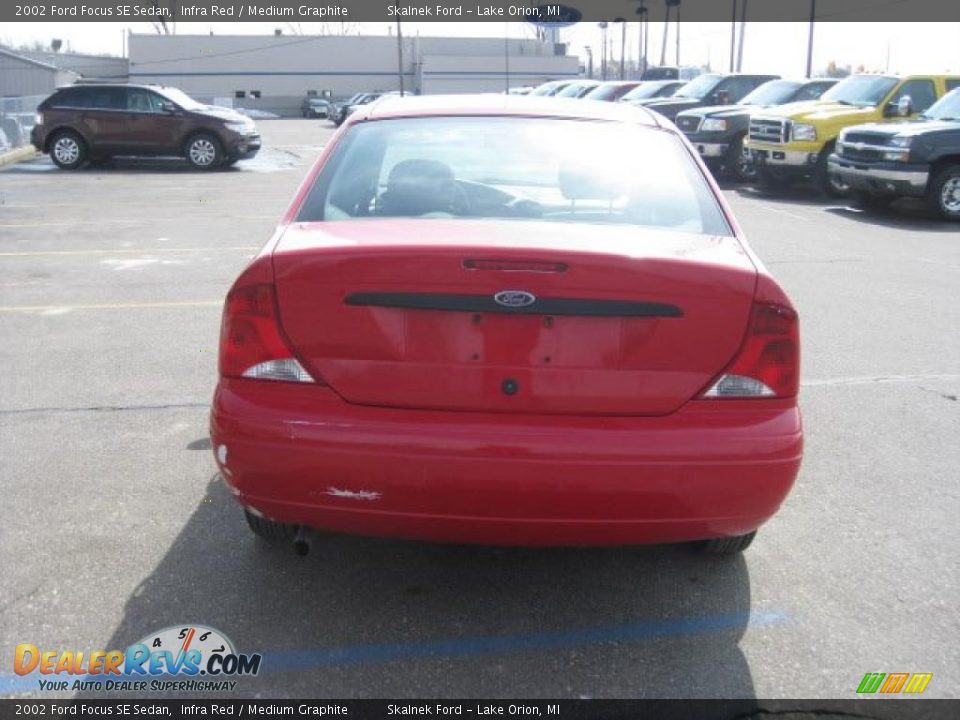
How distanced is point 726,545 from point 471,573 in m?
0.94

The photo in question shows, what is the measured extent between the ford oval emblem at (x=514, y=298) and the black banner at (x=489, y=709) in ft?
3.79

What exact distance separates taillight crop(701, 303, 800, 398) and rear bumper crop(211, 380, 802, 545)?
0.15ft

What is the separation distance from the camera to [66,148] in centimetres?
2075

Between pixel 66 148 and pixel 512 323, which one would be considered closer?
pixel 512 323

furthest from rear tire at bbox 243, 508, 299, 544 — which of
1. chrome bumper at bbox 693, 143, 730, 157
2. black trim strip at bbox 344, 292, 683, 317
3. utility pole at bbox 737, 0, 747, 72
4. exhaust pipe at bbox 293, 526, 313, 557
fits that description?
utility pole at bbox 737, 0, 747, 72

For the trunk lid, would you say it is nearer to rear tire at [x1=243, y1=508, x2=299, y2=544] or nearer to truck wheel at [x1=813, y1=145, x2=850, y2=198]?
rear tire at [x1=243, y1=508, x2=299, y2=544]

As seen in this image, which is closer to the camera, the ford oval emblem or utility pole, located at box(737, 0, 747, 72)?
the ford oval emblem

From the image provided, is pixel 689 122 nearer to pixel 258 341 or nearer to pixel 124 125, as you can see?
pixel 124 125

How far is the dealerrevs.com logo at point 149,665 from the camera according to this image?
9.62ft

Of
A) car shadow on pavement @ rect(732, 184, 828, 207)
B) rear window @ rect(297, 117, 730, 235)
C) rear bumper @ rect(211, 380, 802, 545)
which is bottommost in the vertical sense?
car shadow on pavement @ rect(732, 184, 828, 207)

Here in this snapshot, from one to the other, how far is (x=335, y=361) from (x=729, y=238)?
4.62 ft

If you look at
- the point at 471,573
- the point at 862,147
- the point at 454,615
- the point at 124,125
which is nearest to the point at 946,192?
the point at 862,147

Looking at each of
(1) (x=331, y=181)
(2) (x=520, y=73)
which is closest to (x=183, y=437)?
(1) (x=331, y=181)

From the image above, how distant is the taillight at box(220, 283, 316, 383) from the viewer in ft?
9.85
